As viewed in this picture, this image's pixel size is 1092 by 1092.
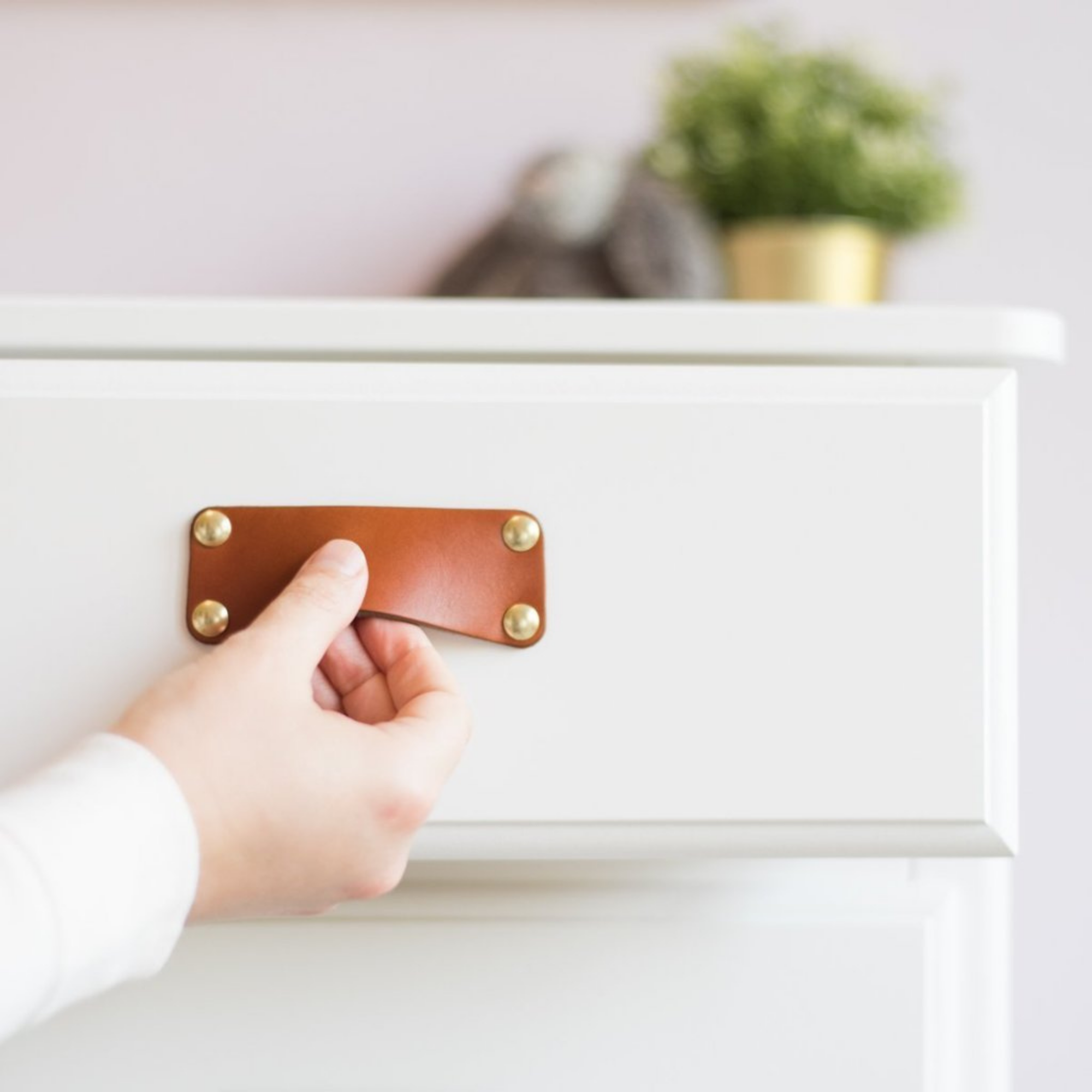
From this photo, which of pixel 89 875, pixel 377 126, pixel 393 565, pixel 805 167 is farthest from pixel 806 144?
pixel 89 875

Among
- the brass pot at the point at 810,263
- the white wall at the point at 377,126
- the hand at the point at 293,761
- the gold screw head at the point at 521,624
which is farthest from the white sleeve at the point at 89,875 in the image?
the white wall at the point at 377,126

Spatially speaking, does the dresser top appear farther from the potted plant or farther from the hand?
the potted plant

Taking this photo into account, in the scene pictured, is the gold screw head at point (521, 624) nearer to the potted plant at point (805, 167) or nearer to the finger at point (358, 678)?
the finger at point (358, 678)

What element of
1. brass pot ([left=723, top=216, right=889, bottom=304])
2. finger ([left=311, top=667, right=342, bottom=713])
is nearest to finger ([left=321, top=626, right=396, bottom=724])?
finger ([left=311, top=667, right=342, bottom=713])

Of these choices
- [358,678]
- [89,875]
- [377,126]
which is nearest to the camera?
[89,875]

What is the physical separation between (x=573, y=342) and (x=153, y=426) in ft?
0.44

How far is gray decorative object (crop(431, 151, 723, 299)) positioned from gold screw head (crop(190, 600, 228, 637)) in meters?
0.45

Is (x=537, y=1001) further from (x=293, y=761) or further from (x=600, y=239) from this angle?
(x=600, y=239)

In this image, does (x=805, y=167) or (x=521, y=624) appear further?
(x=805, y=167)

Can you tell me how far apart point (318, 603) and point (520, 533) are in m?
0.07

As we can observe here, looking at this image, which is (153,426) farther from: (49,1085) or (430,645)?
(49,1085)

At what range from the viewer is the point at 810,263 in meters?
0.69

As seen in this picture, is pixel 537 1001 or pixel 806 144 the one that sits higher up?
pixel 806 144

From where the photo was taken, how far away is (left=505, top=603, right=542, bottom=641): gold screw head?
1.24 feet
